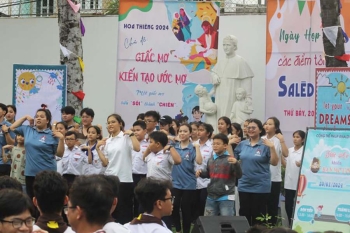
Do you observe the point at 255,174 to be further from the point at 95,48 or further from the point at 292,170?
the point at 95,48

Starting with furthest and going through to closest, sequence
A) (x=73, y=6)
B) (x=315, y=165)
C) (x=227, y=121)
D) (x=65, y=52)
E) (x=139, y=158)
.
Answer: (x=65, y=52) → (x=73, y=6) → (x=227, y=121) → (x=139, y=158) → (x=315, y=165)

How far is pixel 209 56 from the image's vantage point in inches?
523

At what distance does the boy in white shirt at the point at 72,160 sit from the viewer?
33.3 ft

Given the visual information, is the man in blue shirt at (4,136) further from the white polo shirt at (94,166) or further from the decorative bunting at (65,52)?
the decorative bunting at (65,52)

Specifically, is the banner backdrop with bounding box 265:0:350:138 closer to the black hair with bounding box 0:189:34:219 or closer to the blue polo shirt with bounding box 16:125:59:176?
the blue polo shirt with bounding box 16:125:59:176

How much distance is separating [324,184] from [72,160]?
3.49 meters

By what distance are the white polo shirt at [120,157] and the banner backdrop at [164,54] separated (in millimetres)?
3569

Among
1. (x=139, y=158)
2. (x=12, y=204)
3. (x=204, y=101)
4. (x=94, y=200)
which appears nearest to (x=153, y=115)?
(x=139, y=158)

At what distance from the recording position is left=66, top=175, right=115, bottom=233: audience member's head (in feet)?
13.7

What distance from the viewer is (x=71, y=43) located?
1248 cm

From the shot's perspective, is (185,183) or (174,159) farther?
(185,183)

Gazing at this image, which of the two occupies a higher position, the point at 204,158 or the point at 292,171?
the point at 204,158

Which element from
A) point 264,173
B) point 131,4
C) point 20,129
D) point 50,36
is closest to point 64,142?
point 20,129

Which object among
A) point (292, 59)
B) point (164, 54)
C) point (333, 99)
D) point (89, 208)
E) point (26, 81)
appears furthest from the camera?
point (164, 54)
